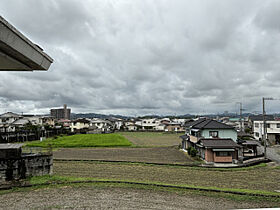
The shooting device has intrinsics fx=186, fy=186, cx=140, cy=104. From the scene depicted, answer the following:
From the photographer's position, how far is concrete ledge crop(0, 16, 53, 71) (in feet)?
4.65

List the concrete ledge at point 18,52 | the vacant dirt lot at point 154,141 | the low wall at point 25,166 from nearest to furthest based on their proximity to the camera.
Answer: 1. the concrete ledge at point 18,52
2. the low wall at point 25,166
3. the vacant dirt lot at point 154,141

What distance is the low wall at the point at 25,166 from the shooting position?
11859mm

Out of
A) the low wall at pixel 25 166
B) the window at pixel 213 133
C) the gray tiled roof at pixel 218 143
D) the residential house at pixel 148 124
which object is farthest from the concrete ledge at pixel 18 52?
the residential house at pixel 148 124

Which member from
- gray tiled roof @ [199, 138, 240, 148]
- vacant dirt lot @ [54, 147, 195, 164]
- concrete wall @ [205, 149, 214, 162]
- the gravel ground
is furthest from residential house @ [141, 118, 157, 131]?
the gravel ground

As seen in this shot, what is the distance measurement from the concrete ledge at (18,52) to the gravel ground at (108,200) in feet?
22.9

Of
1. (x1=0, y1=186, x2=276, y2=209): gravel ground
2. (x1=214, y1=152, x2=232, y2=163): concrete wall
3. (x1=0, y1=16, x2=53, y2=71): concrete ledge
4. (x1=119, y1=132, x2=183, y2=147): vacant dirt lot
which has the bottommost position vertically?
(x1=119, y1=132, x2=183, y2=147): vacant dirt lot

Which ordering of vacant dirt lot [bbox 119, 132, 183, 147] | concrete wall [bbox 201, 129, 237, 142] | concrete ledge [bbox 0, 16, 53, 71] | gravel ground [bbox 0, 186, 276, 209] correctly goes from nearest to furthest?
concrete ledge [bbox 0, 16, 53, 71]
gravel ground [bbox 0, 186, 276, 209]
concrete wall [bbox 201, 129, 237, 142]
vacant dirt lot [bbox 119, 132, 183, 147]

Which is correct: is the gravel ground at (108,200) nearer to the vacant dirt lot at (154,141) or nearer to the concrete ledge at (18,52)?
the concrete ledge at (18,52)

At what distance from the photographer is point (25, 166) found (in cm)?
1259

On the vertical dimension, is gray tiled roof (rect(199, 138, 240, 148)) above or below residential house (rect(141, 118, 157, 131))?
above

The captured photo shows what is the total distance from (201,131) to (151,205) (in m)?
19.0

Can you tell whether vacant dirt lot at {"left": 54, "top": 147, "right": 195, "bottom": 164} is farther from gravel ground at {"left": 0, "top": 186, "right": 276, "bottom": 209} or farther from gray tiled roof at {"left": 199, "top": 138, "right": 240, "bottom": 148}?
gravel ground at {"left": 0, "top": 186, "right": 276, "bottom": 209}

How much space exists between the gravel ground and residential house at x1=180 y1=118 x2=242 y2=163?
43.5 ft

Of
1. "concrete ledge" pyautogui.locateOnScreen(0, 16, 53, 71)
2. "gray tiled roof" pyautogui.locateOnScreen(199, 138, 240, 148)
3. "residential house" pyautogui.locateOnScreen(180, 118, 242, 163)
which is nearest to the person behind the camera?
"concrete ledge" pyautogui.locateOnScreen(0, 16, 53, 71)
